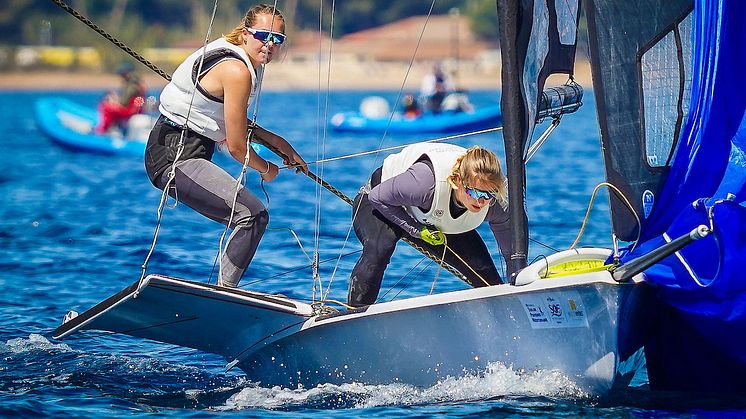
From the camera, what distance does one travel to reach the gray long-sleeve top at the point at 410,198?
5043mm

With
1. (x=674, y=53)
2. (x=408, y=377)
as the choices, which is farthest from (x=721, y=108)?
(x=408, y=377)

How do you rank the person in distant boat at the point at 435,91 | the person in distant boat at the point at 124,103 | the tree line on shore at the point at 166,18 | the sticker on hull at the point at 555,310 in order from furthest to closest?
the tree line on shore at the point at 166,18 < the person in distant boat at the point at 435,91 < the person in distant boat at the point at 124,103 < the sticker on hull at the point at 555,310

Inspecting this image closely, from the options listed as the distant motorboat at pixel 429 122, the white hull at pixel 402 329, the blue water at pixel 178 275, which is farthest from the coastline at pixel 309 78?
the white hull at pixel 402 329

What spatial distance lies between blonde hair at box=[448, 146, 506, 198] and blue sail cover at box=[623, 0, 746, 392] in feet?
1.97

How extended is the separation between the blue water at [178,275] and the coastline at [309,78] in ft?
130

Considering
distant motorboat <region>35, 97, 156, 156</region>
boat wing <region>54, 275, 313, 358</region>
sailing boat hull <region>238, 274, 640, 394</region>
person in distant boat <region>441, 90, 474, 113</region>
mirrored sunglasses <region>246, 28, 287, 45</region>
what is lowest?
sailing boat hull <region>238, 274, 640, 394</region>

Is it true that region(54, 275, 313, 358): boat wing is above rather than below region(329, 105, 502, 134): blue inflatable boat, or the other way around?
below

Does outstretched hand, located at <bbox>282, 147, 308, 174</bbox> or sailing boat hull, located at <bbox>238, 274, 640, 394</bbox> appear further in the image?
outstretched hand, located at <bbox>282, 147, 308, 174</bbox>

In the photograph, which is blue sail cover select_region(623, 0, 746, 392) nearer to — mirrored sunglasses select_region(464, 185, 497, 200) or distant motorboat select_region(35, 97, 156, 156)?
mirrored sunglasses select_region(464, 185, 497, 200)

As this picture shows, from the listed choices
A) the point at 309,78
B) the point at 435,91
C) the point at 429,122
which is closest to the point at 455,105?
the point at 435,91

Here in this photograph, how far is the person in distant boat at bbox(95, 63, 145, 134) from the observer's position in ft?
56.6

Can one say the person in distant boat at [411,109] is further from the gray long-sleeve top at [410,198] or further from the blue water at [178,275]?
the gray long-sleeve top at [410,198]

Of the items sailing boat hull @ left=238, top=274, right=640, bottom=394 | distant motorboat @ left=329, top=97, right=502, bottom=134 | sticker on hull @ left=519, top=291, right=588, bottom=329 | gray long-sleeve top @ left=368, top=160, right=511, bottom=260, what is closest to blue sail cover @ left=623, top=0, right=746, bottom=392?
sailing boat hull @ left=238, top=274, right=640, bottom=394

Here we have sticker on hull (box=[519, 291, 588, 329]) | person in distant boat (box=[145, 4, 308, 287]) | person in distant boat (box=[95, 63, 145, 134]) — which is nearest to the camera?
sticker on hull (box=[519, 291, 588, 329])
